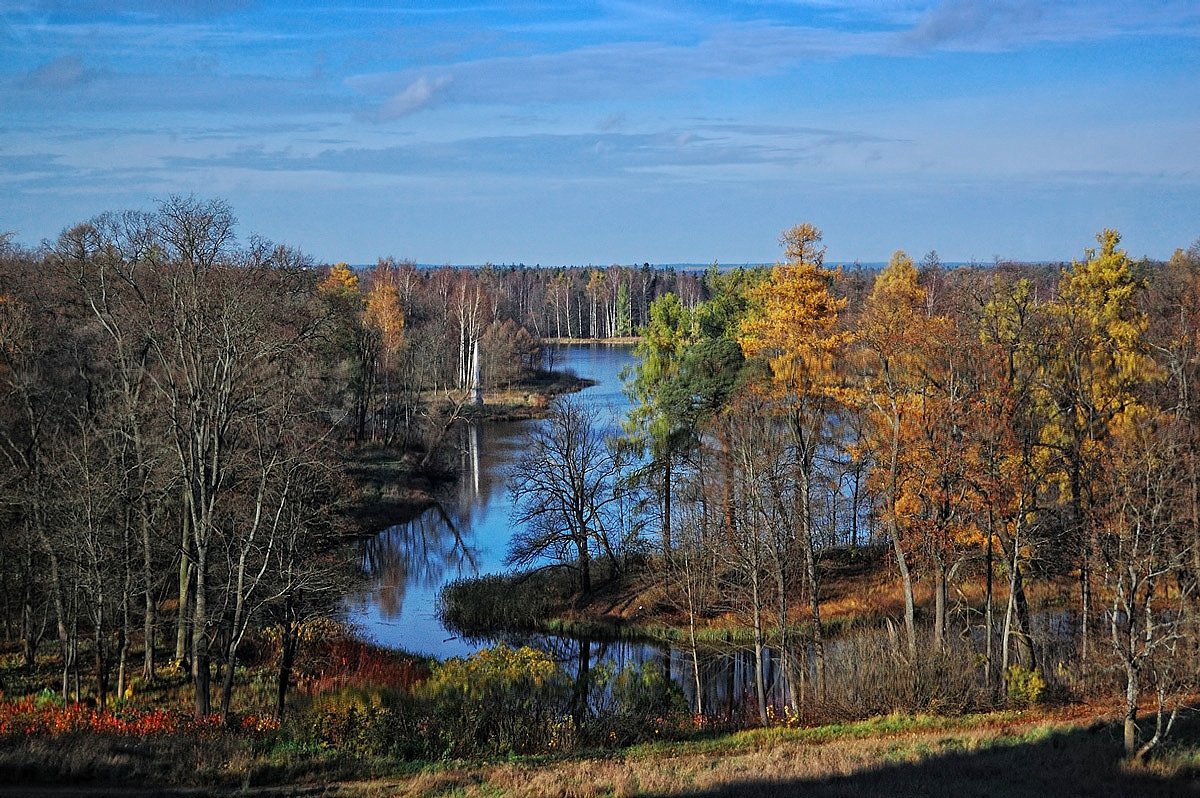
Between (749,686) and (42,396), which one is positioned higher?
(42,396)

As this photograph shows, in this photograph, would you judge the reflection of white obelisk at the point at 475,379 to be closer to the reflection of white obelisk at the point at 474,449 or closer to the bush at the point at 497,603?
the reflection of white obelisk at the point at 474,449

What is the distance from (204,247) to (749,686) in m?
16.8

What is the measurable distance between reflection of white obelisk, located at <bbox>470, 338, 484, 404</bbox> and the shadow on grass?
58224 mm

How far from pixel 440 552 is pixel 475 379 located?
3516 cm

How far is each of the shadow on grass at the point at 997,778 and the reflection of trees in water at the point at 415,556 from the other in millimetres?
20256

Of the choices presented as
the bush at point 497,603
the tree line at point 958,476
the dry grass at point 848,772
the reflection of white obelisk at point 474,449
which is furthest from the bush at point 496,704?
the reflection of white obelisk at point 474,449

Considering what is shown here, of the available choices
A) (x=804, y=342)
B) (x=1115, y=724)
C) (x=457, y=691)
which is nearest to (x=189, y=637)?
(x=457, y=691)

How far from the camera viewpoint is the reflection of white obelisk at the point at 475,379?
240 feet

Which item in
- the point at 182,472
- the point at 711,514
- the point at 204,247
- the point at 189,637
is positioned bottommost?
the point at 189,637

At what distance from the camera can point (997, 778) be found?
1460cm

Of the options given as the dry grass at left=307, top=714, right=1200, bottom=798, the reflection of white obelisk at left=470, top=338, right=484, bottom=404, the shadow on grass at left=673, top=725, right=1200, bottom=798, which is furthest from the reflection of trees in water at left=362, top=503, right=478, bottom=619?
the reflection of white obelisk at left=470, top=338, right=484, bottom=404

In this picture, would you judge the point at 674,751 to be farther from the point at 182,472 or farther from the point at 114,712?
the point at 182,472

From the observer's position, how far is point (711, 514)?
1204 inches

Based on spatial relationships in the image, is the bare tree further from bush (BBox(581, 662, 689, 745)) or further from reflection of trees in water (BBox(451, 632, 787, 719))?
bush (BBox(581, 662, 689, 745))
